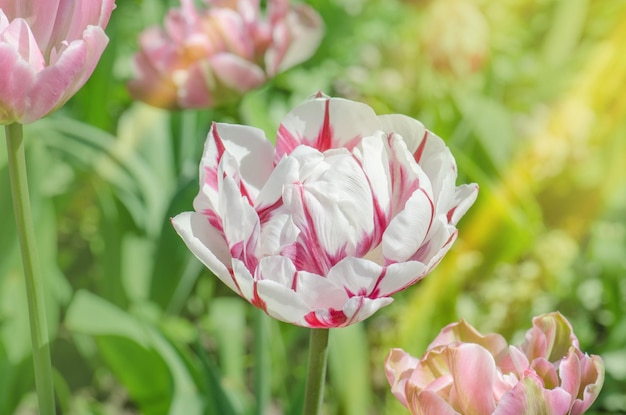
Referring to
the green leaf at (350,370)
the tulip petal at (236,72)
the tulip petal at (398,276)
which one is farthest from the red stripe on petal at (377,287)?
the green leaf at (350,370)

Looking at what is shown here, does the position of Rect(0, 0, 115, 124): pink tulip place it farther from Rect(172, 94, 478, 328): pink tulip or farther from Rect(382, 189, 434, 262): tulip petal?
Rect(382, 189, 434, 262): tulip petal

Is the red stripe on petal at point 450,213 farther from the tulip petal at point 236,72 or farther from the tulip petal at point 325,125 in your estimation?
the tulip petal at point 236,72

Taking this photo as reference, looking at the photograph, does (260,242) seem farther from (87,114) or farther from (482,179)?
(87,114)

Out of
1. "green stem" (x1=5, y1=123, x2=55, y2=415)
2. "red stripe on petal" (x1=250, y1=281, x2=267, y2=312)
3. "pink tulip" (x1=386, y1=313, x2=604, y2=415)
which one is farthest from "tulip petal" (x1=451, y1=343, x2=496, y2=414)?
"green stem" (x1=5, y1=123, x2=55, y2=415)

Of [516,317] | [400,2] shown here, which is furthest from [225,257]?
[400,2]

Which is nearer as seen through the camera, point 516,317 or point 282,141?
point 282,141

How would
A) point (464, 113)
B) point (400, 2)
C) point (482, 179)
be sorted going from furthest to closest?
point (400, 2) < point (464, 113) < point (482, 179)
